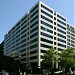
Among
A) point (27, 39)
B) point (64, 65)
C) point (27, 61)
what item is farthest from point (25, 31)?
Answer: point (64, 65)

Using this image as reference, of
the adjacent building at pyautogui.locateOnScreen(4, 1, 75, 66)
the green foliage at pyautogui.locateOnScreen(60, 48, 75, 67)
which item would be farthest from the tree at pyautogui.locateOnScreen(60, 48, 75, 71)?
the adjacent building at pyautogui.locateOnScreen(4, 1, 75, 66)

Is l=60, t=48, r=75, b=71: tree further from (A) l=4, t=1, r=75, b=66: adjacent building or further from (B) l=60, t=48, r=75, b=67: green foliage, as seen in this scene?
(A) l=4, t=1, r=75, b=66: adjacent building

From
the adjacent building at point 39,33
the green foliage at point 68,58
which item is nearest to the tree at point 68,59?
the green foliage at point 68,58

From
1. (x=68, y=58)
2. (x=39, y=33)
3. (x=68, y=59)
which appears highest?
(x=39, y=33)

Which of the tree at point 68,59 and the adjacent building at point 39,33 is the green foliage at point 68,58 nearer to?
the tree at point 68,59

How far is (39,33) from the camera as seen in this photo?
93.1 metres

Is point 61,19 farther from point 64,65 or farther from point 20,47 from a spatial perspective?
point 64,65

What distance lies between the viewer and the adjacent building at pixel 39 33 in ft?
309

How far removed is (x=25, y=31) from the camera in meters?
114

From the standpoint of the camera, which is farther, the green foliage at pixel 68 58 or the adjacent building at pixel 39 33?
the adjacent building at pixel 39 33

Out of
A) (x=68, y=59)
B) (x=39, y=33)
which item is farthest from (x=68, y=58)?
(x=39, y=33)

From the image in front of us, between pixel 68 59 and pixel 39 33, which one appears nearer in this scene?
pixel 68 59

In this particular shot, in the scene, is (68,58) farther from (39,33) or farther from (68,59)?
(39,33)

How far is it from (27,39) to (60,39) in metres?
→ 17.9
